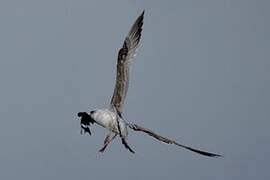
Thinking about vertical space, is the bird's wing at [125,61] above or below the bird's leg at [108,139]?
above

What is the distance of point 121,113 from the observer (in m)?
27.5

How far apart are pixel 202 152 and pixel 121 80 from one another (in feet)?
25.8

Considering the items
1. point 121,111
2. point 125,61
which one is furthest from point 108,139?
point 125,61

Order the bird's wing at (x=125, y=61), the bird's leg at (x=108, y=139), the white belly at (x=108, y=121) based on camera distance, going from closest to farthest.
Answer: the white belly at (x=108, y=121)
the bird's leg at (x=108, y=139)
the bird's wing at (x=125, y=61)

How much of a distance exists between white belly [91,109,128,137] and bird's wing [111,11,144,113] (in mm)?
2001

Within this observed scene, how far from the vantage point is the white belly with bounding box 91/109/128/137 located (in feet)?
84.4

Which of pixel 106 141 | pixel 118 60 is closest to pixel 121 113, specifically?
pixel 106 141

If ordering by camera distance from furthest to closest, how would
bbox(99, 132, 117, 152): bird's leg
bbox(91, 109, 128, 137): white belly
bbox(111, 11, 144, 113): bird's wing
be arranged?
bbox(111, 11, 144, 113): bird's wing → bbox(99, 132, 117, 152): bird's leg → bbox(91, 109, 128, 137): white belly

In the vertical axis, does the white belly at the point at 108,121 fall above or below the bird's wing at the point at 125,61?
below

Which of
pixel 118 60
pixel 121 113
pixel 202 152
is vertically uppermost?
pixel 118 60

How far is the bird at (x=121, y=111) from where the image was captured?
84.5 feet

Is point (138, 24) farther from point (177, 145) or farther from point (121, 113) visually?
point (177, 145)

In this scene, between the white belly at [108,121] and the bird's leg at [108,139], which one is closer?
the white belly at [108,121]

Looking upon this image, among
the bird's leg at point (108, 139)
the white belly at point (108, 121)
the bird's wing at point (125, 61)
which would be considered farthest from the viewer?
the bird's wing at point (125, 61)
